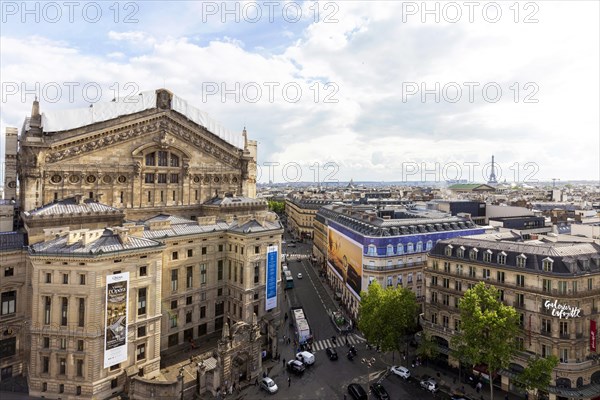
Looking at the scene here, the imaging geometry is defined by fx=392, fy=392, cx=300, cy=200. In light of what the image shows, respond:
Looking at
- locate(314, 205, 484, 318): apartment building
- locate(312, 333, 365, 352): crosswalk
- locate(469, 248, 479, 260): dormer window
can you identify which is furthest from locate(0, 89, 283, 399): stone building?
locate(469, 248, 479, 260): dormer window

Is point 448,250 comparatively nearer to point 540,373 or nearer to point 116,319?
point 540,373

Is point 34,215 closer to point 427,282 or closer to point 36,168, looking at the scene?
point 36,168

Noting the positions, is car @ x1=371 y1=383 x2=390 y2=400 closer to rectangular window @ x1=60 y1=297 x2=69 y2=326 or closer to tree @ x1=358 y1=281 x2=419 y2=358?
tree @ x1=358 y1=281 x2=419 y2=358

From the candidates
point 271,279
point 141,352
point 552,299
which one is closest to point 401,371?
point 552,299

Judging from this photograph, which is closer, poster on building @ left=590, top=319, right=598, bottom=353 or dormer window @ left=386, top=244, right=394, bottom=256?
poster on building @ left=590, top=319, right=598, bottom=353

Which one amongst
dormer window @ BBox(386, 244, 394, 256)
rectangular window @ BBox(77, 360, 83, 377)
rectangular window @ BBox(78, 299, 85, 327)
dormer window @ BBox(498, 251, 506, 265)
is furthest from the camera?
dormer window @ BBox(386, 244, 394, 256)

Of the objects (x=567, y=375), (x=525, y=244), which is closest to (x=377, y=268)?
(x=525, y=244)
